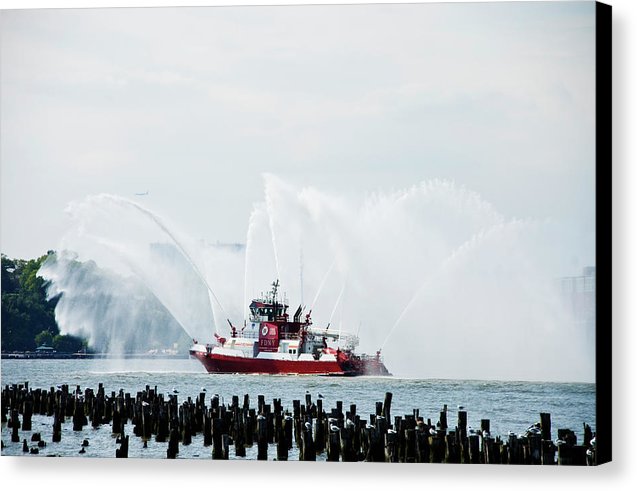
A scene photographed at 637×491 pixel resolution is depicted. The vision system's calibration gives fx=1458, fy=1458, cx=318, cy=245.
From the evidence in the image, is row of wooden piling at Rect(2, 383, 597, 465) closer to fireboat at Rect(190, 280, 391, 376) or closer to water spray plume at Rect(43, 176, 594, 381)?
fireboat at Rect(190, 280, 391, 376)

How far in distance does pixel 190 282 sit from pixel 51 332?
1.45 meters

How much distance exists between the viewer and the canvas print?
13.3 m

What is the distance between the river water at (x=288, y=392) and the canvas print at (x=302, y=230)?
0.07ft

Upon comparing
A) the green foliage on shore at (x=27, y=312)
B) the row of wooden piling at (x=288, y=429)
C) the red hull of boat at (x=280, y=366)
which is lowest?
the row of wooden piling at (x=288, y=429)

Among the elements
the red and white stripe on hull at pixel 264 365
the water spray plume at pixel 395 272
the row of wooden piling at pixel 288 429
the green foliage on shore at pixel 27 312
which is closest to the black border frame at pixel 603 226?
the water spray plume at pixel 395 272

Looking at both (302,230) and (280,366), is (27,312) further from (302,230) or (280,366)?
(302,230)

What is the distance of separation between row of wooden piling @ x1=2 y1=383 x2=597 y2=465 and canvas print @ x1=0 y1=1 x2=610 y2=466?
22 mm

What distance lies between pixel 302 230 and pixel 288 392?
1575 mm

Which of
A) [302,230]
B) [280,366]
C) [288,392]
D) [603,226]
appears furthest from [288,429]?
[603,226]

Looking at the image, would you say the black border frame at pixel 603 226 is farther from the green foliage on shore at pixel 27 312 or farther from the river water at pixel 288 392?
the green foliage on shore at pixel 27 312

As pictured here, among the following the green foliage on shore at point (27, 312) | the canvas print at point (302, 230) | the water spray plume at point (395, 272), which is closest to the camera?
the canvas print at point (302, 230)

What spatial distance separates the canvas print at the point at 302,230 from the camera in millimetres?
13289

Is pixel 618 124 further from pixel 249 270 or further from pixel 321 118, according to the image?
pixel 249 270

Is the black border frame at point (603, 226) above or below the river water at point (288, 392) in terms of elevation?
above
